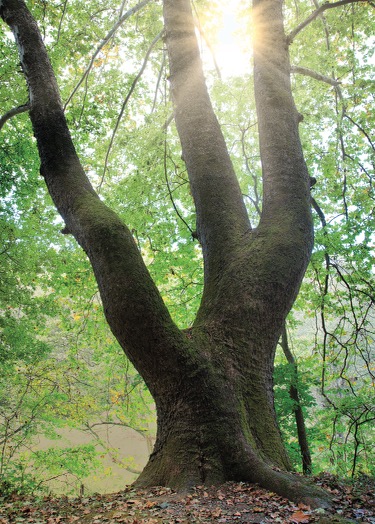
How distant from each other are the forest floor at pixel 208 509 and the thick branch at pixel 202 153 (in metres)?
1.65

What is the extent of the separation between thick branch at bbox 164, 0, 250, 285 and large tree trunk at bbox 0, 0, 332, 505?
1cm

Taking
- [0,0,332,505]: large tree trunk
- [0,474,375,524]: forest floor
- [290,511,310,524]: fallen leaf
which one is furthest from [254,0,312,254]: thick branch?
[290,511,310,524]: fallen leaf

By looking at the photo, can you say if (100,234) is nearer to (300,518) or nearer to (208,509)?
(208,509)

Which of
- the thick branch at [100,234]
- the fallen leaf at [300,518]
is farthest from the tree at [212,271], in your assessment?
the fallen leaf at [300,518]

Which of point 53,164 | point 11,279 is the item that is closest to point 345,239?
point 53,164

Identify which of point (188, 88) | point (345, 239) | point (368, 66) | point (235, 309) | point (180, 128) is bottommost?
point (235, 309)

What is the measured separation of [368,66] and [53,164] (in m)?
6.40

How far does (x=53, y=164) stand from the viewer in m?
3.21

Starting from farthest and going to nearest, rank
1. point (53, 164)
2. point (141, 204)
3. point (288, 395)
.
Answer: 1. point (288, 395)
2. point (141, 204)
3. point (53, 164)

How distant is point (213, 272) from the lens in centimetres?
326

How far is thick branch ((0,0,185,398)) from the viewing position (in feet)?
8.20

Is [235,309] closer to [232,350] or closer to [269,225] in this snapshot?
[232,350]

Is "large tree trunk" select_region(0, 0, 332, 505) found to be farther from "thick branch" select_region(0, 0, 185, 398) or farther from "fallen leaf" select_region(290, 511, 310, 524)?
"fallen leaf" select_region(290, 511, 310, 524)

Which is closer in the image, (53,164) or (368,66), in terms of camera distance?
(53,164)
